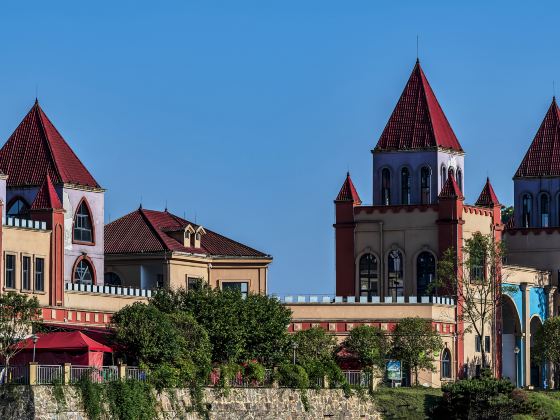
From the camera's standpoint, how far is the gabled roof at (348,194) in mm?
118625

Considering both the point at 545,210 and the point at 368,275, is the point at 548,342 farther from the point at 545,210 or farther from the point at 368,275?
the point at 545,210

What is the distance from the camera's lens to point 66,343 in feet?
286

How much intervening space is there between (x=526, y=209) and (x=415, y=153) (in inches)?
591

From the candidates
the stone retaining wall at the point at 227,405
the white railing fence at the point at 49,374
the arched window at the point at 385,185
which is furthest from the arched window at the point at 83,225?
the white railing fence at the point at 49,374

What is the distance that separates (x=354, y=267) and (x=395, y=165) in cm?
674

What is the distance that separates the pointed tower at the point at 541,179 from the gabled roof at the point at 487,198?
7.48m

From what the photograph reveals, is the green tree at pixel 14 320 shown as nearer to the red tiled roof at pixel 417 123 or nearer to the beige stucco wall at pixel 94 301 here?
the beige stucco wall at pixel 94 301

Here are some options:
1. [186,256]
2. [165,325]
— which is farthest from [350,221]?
[165,325]

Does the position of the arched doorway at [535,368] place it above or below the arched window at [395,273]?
below

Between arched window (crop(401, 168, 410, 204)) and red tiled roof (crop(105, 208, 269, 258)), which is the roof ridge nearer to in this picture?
red tiled roof (crop(105, 208, 269, 258))

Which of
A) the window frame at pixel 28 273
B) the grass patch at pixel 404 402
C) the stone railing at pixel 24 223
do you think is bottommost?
the grass patch at pixel 404 402

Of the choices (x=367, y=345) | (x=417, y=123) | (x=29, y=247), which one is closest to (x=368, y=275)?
(x=417, y=123)

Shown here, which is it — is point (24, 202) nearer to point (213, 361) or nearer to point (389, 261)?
point (213, 361)

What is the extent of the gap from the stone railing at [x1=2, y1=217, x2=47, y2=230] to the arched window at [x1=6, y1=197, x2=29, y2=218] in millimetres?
3045
